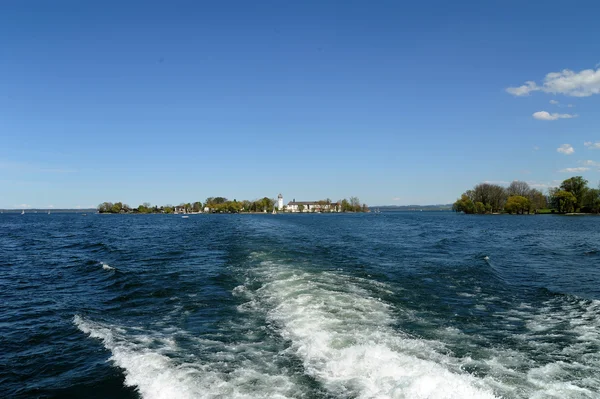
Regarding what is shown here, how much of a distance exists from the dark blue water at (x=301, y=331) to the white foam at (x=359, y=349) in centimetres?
4

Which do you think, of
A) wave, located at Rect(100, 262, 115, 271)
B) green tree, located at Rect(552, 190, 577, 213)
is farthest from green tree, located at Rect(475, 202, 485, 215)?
wave, located at Rect(100, 262, 115, 271)

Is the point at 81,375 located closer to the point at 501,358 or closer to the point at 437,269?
the point at 501,358

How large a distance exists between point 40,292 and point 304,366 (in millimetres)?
15336

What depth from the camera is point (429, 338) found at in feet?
34.5

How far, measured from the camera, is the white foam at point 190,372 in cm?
761

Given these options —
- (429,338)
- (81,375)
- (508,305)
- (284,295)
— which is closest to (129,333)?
(81,375)

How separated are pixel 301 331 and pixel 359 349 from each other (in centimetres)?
222

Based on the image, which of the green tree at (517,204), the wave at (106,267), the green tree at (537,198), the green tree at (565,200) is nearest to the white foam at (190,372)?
the wave at (106,267)

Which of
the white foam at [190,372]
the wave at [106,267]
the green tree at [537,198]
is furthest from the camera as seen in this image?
the green tree at [537,198]

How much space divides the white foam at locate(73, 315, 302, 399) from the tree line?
149 m

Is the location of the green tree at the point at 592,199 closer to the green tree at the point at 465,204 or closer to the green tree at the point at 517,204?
the green tree at the point at 517,204

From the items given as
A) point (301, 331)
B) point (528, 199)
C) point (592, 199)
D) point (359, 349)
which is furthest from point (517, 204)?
point (359, 349)

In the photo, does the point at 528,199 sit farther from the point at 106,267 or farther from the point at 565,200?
the point at 106,267

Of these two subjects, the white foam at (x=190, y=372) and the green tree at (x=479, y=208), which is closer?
the white foam at (x=190, y=372)
